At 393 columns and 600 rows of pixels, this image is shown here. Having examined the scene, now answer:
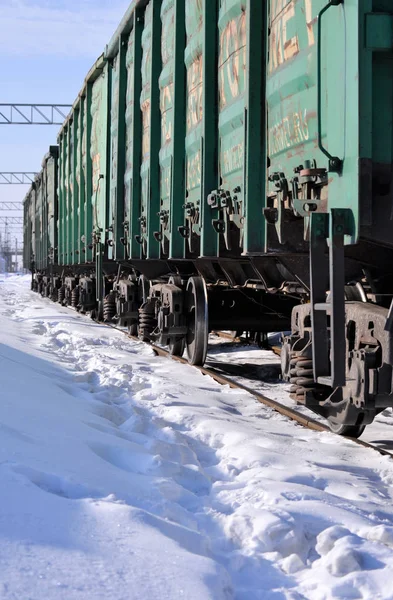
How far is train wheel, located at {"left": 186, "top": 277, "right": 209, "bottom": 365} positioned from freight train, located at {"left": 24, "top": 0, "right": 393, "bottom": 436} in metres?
0.02

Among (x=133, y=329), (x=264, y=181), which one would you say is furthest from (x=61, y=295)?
(x=264, y=181)

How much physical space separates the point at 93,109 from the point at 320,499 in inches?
488

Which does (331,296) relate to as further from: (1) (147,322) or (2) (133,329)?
(2) (133,329)

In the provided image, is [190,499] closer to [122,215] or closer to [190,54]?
[190,54]

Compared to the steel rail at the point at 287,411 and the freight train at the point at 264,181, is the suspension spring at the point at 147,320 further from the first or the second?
the steel rail at the point at 287,411

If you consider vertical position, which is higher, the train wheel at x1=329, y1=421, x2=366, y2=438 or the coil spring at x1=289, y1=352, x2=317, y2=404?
the coil spring at x1=289, y1=352, x2=317, y2=404

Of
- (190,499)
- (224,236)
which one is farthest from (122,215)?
(190,499)

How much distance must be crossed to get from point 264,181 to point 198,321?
128 inches

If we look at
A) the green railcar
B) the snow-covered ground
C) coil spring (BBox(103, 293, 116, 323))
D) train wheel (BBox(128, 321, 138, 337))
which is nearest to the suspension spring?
train wheel (BBox(128, 321, 138, 337))

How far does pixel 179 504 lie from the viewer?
339 cm

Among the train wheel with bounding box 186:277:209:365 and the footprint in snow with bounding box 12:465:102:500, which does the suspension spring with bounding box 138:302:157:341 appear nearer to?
the train wheel with bounding box 186:277:209:365

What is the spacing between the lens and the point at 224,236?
6621 millimetres

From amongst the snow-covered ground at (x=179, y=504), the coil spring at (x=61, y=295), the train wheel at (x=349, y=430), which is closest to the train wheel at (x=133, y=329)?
the snow-covered ground at (x=179, y=504)

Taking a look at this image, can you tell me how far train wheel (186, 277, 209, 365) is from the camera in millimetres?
8578
